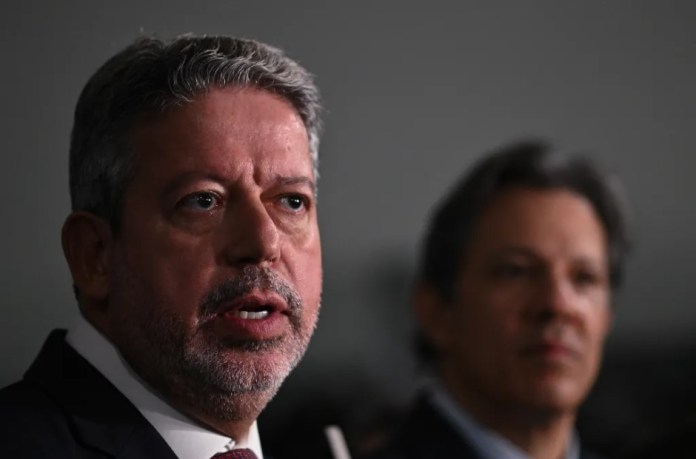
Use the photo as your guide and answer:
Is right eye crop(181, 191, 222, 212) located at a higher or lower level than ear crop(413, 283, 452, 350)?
higher

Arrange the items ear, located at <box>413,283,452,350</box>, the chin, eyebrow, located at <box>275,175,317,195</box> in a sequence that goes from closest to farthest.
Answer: eyebrow, located at <box>275,175,317,195</box>
the chin
ear, located at <box>413,283,452,350</box>

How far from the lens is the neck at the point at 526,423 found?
2.39 metres

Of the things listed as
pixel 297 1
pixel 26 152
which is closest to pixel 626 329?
pixel 297 1

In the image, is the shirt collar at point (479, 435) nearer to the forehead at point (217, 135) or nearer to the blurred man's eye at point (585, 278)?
the blurred man's eye at point (585, 278)

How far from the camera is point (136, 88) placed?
59.6 inches

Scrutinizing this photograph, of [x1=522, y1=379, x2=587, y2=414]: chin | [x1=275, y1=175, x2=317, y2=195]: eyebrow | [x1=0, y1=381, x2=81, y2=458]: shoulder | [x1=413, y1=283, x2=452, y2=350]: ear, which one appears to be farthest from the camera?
[x1=413, y1=283, x2=452, y2=350]: ear

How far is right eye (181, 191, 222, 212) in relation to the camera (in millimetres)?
1487

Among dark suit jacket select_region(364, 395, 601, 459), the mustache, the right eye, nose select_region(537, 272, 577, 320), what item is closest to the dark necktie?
the mustache

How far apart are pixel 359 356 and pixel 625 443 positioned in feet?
2.11

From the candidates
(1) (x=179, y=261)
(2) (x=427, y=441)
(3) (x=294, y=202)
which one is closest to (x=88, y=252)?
(1) (x=179, y=261)

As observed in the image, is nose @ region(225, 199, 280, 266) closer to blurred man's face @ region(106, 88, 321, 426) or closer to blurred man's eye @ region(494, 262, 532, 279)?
blurred man's face @ region(106, 88, 321, 426)

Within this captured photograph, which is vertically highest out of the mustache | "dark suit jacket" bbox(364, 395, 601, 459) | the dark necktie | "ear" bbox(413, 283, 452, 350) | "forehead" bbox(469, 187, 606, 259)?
the mustache

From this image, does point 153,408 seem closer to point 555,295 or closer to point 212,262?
point 212,262

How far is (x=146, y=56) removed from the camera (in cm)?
154
